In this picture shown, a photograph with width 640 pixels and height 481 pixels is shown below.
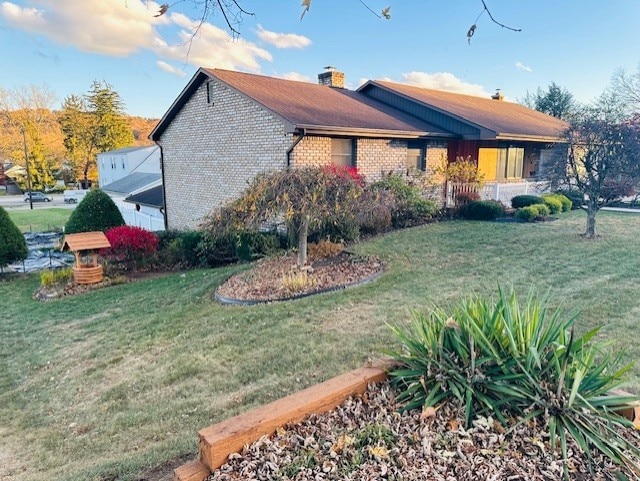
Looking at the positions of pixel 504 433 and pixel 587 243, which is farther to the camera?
pixel 587 243

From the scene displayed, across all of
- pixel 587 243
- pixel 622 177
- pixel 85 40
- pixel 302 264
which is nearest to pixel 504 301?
pixel 85 40

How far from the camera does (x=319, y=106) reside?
13.9 meters

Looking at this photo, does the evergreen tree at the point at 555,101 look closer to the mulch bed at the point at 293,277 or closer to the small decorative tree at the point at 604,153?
the small decorative tree at the point at 604,153

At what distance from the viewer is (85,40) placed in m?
3.71

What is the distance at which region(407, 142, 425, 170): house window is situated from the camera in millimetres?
14913

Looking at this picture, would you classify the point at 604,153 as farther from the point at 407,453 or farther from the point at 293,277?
the point at 407,453

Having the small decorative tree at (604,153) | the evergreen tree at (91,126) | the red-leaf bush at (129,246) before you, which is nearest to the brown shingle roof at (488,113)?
the small decorative tree at (604,153)

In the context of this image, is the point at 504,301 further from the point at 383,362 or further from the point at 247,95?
the point at 247,95

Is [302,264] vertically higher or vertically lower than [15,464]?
higher

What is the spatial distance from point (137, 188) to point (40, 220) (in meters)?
10.7

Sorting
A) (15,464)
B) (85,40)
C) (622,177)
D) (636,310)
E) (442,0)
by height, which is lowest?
(15,464)

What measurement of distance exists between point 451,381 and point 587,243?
9146mm

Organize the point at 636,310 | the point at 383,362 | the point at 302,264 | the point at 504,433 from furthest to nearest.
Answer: the point at 302,264 < the point at 636,310 < the point at 383,362 < the point at 504,433

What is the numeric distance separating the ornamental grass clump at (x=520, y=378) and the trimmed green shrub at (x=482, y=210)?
11.5 metres
